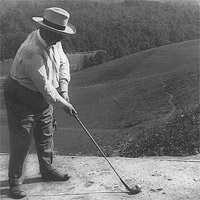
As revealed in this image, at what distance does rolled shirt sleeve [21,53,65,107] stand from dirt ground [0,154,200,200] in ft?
4.28

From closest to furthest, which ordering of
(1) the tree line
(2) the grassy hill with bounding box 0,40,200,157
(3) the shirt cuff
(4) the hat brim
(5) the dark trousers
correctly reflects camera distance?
(4) the hat brim → (5) the dark trousers → (3) the shirt cuff → (2) the grassy hill with bounding box 0,40,200,157 → (1) the tree line

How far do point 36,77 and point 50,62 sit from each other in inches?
10.9

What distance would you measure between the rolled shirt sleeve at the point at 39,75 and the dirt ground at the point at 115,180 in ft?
4.28

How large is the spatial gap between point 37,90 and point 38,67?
38 cm

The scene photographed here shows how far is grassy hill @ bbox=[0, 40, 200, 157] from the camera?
336 inches

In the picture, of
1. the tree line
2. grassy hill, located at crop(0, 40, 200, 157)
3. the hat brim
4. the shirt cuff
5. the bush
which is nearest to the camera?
the hat brim

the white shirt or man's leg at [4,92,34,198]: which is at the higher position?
the white shirt

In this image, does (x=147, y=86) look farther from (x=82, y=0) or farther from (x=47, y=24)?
(x=82, y=0)

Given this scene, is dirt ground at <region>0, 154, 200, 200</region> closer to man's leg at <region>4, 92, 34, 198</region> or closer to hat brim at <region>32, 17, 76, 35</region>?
man's leg at <region>4, 92, 34, 198</region>

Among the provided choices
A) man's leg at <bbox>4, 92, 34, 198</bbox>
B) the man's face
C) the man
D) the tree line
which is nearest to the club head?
the man

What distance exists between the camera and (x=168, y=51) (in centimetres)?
5256

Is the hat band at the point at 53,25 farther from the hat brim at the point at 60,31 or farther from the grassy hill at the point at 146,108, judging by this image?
the grassy hill at the point at 146,108

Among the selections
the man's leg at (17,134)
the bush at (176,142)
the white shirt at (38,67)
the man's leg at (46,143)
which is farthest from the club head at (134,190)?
the bush at (176,142)

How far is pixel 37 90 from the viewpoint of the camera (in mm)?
4535
